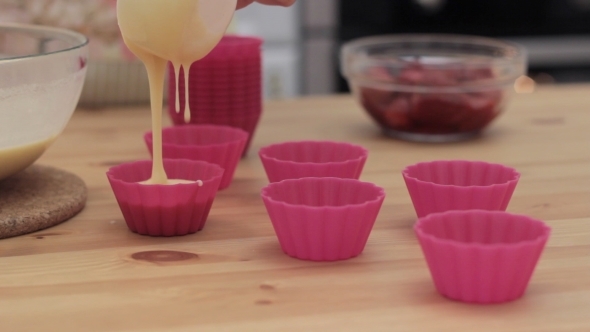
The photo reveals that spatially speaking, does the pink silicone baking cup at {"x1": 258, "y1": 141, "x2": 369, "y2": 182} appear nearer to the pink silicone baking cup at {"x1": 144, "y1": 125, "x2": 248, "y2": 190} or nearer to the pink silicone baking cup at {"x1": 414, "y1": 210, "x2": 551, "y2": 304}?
the pink silicone baking cup at {"x1": 144, "y1": 125, "x2": 248, "y2": 190}

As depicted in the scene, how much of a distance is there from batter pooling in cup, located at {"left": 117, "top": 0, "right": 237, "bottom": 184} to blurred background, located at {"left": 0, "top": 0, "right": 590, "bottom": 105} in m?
1.49

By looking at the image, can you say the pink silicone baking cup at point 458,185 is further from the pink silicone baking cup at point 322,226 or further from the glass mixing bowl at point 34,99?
the glass mixing bowl at point 34,99

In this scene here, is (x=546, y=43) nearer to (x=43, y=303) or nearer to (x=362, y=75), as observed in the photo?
(x=362, y=75)

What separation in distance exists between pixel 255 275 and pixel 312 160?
34cm

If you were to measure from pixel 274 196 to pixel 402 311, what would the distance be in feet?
0.76

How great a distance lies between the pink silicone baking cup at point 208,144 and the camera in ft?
3.80

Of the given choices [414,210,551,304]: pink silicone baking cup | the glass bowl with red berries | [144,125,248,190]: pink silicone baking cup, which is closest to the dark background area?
the glass bowl with red berries

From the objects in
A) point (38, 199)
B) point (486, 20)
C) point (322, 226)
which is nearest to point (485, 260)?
point (322, 226)

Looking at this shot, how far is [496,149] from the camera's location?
1421mm

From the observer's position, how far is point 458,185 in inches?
41.7

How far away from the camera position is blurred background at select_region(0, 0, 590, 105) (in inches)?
101

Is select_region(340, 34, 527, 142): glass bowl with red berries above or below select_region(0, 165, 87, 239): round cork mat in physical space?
above

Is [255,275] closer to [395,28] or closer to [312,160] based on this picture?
[312,160]

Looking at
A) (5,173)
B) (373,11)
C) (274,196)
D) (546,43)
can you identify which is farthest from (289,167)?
(546,43)
